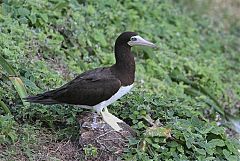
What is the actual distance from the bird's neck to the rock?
0.47 meters

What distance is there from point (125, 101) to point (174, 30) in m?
4.60

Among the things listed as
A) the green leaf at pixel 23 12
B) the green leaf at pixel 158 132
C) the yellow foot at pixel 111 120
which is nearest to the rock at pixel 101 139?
the yellow foot at pixel 111 120

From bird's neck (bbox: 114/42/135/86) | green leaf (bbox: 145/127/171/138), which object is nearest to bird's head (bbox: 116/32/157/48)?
bird's neck (bbox: 114/42/135/86)

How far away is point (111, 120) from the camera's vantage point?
6.61 metres

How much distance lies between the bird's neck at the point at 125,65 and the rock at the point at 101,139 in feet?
1.53

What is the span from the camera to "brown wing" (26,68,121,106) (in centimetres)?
652

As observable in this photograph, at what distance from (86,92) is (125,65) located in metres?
0.51

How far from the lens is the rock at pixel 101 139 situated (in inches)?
249

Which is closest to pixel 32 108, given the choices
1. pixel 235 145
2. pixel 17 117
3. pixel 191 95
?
pixel 17 117

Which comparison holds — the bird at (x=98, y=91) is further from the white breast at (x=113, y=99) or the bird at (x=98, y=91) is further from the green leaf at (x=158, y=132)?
the green leaf at (x=158, y=132)

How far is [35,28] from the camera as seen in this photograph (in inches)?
364

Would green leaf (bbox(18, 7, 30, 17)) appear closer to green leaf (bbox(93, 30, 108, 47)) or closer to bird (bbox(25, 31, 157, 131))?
green leaf (bbox(93, 30, 108, 47))

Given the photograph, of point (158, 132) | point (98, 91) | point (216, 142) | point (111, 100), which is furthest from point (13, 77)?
point (216, 142)

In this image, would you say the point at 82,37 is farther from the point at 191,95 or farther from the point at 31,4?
the point at 191,95
